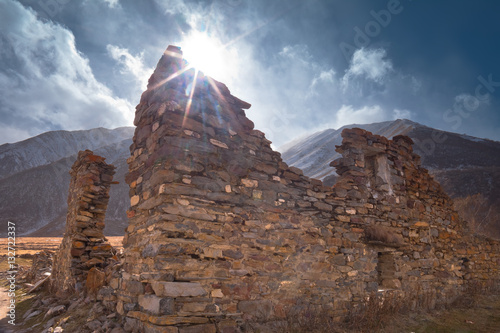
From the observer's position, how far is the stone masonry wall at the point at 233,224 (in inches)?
137

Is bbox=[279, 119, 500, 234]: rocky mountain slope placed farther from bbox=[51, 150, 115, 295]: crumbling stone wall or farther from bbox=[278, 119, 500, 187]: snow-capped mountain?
bbox=[51, 150, 115, 295]: crumbling stone wall

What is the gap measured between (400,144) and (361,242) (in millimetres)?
2938

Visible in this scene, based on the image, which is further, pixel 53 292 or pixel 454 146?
pixel 454 146

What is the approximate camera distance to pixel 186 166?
3.83m

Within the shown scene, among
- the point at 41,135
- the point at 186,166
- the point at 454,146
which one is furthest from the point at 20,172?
the point at 454,146

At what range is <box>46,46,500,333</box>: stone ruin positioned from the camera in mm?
3494

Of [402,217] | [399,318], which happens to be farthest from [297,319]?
[402,217]

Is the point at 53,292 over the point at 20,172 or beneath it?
beneath

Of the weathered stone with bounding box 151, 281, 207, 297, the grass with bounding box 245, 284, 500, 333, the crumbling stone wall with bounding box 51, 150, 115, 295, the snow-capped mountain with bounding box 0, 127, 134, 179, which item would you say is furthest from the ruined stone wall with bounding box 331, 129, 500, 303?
the snow-capped mountain with bounding box 0, 127, 134, 179

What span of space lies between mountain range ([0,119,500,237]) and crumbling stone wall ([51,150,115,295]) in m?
20.0

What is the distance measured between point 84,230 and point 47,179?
164ft

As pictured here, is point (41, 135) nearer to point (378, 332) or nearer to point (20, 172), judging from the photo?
point (20, 172)

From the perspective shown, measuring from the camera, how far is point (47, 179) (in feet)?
155

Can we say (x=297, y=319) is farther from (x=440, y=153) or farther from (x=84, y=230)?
(x=440, y=153)
